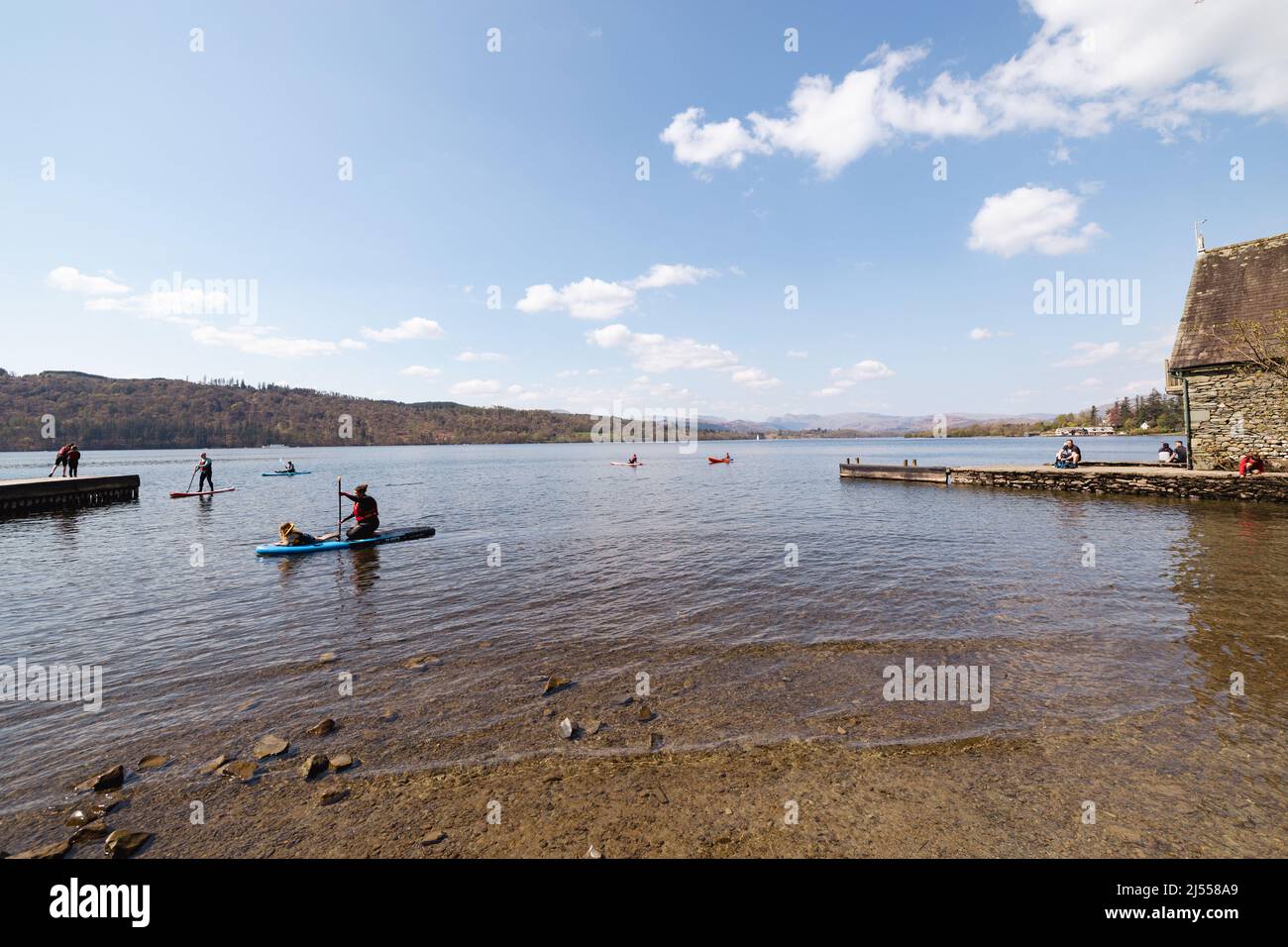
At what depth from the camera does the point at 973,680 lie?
351 inches

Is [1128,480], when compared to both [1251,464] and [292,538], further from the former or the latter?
[292,538]

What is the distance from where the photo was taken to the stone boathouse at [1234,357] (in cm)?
2769

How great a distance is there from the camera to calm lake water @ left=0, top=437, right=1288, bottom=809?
Answer: 7.71m

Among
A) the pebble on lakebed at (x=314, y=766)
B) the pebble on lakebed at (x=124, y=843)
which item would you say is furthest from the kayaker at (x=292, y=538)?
the pebble on lakebed at (x=124, y=843)

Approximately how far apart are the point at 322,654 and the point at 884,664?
11.4 meters

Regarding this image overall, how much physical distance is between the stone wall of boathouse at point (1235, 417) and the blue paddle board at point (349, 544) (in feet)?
146

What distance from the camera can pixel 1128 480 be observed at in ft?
103

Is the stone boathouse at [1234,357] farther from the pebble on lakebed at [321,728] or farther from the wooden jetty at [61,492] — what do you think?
the wooden jetty at [61,492]

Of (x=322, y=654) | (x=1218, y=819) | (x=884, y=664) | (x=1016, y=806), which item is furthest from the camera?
(x=322, y=654)

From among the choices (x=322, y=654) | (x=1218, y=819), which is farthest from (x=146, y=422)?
(x=1218, y=819)

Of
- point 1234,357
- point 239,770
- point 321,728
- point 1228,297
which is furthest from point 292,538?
point 1228,297

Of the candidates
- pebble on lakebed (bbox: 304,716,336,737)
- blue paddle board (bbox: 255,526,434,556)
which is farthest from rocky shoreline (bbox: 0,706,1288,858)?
blue paddle board (bbox: 255,526,434,556)
